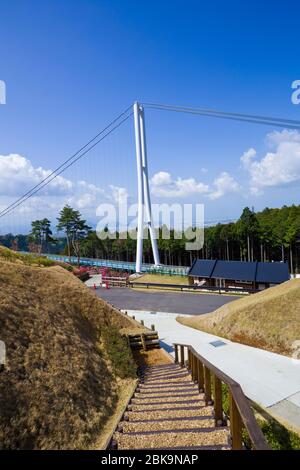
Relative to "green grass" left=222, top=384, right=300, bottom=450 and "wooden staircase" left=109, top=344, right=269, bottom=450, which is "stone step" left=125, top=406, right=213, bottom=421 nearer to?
"wooden staircase" left=109, top=344, right=269, bottom=450

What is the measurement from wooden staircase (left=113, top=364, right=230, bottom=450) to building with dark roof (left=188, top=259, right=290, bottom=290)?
19.0m

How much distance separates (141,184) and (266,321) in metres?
25.9

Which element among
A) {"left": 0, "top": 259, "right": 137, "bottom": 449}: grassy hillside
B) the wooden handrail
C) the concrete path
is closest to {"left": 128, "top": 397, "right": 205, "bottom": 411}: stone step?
the wooden handrail

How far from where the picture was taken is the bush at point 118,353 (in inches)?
307

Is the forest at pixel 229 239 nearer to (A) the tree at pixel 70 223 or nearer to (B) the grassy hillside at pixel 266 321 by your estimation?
(A) the tree at pixel 70 223

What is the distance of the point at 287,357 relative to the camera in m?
10.3

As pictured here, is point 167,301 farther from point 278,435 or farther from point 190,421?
point 190,421

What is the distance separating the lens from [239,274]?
80.4 feet

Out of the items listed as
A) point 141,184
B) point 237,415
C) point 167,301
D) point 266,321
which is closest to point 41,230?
point 141,184

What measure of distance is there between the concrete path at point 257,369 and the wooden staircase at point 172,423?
266 centimetres

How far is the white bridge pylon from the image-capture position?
34781 mm

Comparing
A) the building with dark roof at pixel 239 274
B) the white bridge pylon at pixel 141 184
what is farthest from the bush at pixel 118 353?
the white bridge pylon at pixel 141 184
